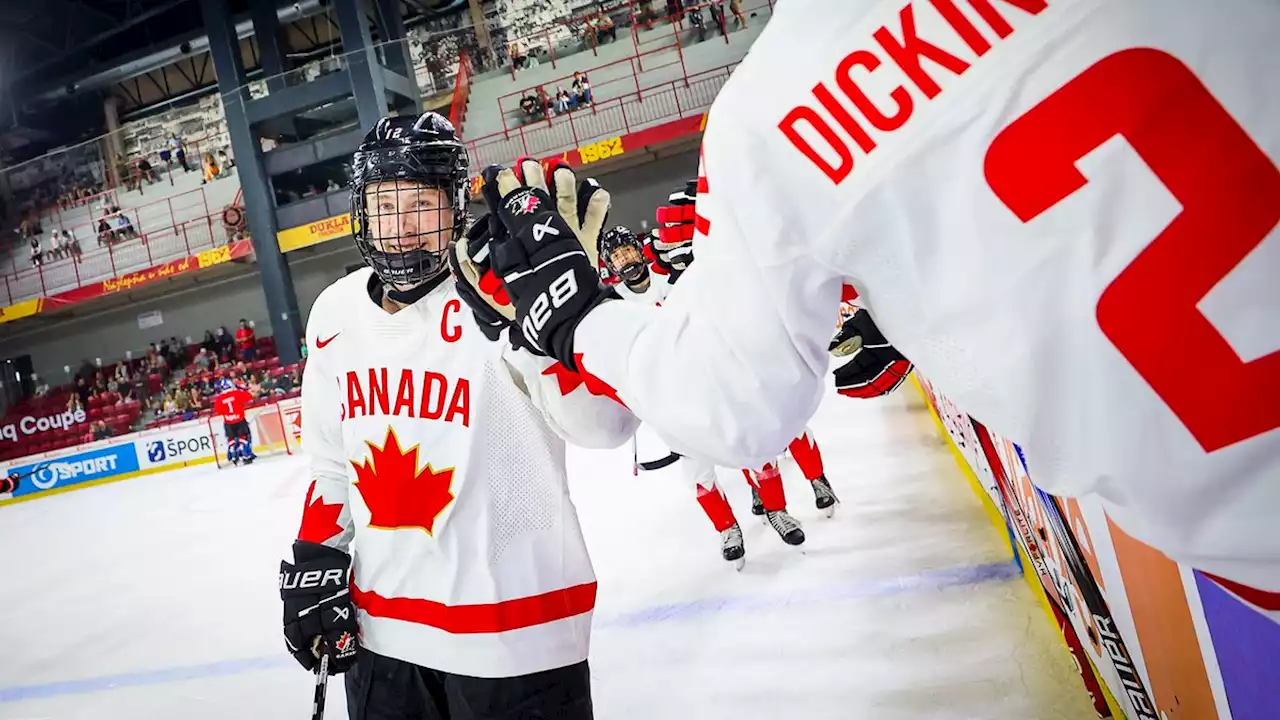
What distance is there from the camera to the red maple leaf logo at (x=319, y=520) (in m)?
1.53

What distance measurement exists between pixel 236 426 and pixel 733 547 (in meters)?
8.13

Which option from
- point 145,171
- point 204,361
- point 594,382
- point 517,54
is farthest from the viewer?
point 204,361

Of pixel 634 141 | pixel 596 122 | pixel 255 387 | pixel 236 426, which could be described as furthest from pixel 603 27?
pixel 255 387

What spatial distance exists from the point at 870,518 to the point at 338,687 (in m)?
2.17

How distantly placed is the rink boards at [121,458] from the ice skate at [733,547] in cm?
804

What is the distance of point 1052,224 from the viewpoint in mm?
502

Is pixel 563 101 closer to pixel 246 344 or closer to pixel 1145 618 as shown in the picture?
pixel 246 344

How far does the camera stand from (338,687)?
2664 millimetres

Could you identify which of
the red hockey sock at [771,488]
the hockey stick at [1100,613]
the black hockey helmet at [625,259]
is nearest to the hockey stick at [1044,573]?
the hockey stick at [1100,613]

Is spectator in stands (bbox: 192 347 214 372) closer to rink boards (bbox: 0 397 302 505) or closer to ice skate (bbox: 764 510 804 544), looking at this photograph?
rink boards (bbox: 0 397 302 505)

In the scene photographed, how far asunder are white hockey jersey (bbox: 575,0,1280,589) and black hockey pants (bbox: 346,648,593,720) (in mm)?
932

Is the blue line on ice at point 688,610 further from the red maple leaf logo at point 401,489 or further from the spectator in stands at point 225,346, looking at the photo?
the spectator in stands at point 225,346

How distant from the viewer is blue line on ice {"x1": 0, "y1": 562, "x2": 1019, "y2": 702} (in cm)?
252

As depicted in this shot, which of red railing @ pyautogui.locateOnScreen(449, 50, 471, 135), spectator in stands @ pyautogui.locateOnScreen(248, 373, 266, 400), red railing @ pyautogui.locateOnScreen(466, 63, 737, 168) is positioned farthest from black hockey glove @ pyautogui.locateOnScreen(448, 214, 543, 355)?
red railing @ pyautogui.locateOnScreen(466, 63, 737, 168)
